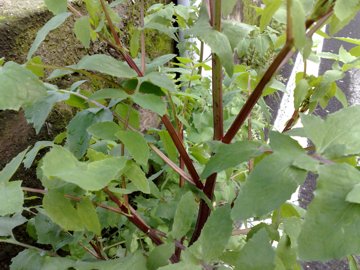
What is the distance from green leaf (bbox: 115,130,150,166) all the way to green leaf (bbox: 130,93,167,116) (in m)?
0.04

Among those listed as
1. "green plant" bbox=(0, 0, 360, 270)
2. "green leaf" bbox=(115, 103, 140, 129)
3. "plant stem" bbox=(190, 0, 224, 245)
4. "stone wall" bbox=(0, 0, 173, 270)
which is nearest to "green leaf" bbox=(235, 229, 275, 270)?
"green plant" bbox=(0, 0, 360, 270)

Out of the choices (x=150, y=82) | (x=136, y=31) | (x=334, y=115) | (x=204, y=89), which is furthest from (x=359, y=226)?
(x=204, y=89)

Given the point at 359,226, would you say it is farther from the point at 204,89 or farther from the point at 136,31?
the point at 204,89

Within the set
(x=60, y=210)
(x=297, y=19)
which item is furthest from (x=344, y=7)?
(x=60, y=210)

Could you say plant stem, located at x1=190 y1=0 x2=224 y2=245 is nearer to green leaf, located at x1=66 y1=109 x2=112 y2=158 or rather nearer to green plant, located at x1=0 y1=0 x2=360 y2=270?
green plant, located at x1=0 y1=0 x2=360 y2=270

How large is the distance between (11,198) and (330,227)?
333 mm

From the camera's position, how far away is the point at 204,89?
144 centimetres

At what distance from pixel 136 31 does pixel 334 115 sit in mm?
330

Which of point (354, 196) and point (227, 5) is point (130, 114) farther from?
point (354, 196)

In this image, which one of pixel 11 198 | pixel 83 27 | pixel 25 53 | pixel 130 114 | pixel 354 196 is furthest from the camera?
pixel 25 53

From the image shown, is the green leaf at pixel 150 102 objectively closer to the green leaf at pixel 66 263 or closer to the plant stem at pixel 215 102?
the plant stem at pixel 215 102

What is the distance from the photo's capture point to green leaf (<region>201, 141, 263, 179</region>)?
48 centimetres

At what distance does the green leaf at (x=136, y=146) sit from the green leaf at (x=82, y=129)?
0.12m

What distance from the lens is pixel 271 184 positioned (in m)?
0.40
